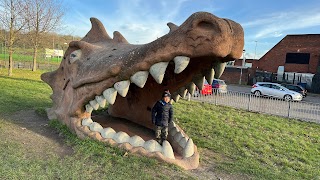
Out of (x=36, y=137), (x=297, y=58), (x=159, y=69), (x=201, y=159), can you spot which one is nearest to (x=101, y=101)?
(x=159, y=69)

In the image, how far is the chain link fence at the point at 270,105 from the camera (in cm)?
1180

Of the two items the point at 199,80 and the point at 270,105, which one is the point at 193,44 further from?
the point at 270,105

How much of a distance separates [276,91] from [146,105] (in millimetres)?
19473

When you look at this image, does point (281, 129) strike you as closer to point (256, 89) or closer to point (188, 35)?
point (188, 35)

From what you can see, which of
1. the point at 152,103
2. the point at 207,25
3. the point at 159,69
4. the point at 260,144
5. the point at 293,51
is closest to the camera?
the point at 207,25

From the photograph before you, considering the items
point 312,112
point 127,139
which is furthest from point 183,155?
point 312,112

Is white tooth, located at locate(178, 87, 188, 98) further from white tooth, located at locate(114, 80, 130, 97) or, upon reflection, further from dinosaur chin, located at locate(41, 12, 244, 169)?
white tooth, located at locate(114, 80, 130, 97)

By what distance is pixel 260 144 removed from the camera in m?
6.65

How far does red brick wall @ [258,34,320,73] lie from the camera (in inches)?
1315

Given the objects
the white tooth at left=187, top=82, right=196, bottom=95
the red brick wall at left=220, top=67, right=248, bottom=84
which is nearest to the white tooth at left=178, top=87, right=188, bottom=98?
the white tooth at left=187, top=82, right=196, bottom=95

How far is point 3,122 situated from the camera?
6117 millimetres

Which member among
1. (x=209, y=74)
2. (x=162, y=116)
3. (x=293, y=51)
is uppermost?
(x=293, y=51)

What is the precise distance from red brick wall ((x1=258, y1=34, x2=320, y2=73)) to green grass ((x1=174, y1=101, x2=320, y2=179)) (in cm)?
2709

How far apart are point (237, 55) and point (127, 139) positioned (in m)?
2.15
